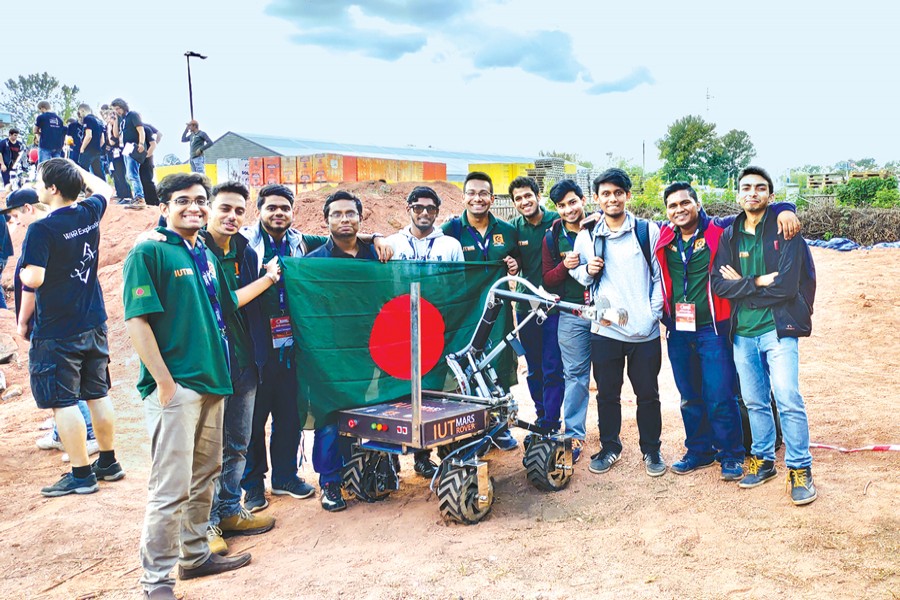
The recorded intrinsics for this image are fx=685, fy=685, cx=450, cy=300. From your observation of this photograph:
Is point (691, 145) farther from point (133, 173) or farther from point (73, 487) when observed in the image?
point (73, 487)

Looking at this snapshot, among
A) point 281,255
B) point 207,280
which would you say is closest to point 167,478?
point 207,280

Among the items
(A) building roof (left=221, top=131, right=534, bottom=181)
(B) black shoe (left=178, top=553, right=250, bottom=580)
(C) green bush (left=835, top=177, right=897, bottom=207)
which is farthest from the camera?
(A) building roof (left=221, top=131, right=534, bottom=181)

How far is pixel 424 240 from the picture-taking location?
559 cm

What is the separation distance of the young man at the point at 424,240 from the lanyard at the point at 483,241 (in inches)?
9.7

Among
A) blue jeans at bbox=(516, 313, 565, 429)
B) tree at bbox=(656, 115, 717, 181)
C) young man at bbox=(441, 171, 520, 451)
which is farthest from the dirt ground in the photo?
tree at bbox=(656, 115, 717, 181)

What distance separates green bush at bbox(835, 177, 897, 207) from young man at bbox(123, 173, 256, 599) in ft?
77.8

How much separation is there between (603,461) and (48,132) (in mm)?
14658

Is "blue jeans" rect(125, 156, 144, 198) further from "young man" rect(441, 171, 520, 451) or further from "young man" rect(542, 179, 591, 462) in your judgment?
"young man" rect(542, 179, 591, 462)

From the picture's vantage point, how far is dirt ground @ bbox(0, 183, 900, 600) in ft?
12.1

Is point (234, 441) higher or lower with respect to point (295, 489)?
higher

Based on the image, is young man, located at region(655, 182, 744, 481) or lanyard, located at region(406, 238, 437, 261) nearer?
young man, located at region(655, 182, 744, 481)

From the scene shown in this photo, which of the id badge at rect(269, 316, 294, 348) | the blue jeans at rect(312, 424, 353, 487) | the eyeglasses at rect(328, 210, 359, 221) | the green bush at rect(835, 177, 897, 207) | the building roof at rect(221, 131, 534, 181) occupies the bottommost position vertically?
the blue jeans at rect(312, 424, 353, 487)

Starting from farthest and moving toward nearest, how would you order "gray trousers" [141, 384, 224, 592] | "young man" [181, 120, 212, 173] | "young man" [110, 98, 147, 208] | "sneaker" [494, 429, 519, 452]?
Result: "young man" [181, 120, 212, 173]
"young man" [110, 98, 147, 208]
"sneaker" [494, 429, 519, 452]
"gray trousers" [141, 384, 224, 592]

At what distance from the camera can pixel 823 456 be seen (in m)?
5.38
